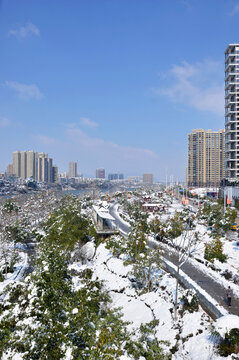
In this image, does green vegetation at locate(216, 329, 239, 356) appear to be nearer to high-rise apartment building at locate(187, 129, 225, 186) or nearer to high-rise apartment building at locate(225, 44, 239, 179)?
high-rise apartment building at locate(225, 44, 239, 179)

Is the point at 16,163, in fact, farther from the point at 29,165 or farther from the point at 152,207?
the point at 152,207

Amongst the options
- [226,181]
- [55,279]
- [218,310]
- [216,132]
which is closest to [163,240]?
[218,310]

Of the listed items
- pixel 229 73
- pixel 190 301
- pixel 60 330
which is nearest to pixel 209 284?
pixel 190 301

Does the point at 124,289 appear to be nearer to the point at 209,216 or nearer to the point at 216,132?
the point at 209,216

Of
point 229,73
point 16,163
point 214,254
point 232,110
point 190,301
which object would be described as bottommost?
point 190,301

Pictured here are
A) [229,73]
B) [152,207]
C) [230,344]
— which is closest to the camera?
[230,344]

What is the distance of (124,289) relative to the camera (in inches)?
650

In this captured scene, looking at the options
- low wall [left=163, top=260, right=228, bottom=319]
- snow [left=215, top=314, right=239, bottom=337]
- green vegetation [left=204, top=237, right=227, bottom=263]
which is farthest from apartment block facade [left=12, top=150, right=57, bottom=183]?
snow [left=215, top=314, right=239, bottom=337]

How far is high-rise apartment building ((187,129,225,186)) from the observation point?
107 meters

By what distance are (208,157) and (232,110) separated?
56599mm

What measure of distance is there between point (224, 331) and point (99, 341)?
5520 millimetres

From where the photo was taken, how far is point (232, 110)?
53.2 metres

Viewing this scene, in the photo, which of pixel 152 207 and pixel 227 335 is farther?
pixel 152 207

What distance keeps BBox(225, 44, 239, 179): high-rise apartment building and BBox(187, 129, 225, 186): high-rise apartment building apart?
176ft
